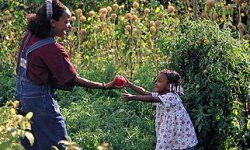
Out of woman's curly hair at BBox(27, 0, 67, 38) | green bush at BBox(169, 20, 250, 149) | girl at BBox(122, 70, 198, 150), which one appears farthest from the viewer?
green bush at BBox(169, 20, 250, 149)

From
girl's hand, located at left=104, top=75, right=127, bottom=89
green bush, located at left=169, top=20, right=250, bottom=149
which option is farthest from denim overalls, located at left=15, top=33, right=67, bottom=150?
green bush, located at left=169, top=20, right=250, bottom=149

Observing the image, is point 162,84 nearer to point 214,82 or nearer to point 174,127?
point 174,127

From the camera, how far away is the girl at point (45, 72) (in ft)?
16.3

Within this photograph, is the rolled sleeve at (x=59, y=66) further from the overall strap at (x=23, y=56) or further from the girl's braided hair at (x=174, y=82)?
the girl's braided hair at (x=174, y=82)

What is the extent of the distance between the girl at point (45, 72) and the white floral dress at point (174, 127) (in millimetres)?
608

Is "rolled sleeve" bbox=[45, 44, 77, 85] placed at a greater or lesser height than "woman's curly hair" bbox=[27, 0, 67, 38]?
lesser

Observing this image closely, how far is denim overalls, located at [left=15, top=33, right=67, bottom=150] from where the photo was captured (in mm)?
5070

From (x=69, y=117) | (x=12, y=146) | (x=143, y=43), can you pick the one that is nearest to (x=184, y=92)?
(x=69, y=117)

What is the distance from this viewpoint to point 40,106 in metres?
5.07

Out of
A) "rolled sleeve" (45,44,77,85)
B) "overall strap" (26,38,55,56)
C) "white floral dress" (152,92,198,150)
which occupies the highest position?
"overall strap" (26,38,55,56)

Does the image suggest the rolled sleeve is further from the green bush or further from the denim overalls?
the green bush

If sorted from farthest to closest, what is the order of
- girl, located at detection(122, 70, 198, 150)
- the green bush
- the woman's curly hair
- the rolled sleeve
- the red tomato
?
the green bush
girl, located at detection(122, 70, 198, 150)
the red tomato
the woman's curly hair
the rolled sleeve

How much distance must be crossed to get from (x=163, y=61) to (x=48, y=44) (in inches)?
64.5

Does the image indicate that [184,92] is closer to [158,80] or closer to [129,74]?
[158,80]
